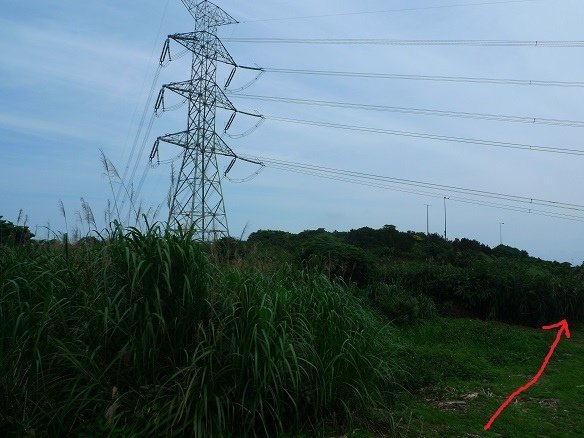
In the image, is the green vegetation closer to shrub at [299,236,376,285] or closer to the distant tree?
the distant tree

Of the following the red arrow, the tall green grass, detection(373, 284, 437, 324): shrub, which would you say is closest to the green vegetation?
the tall green grass

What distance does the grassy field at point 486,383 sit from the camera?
6.55 meters

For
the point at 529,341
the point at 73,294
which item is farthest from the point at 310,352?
the point at 529,341

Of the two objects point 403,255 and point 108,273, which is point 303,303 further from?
point 403,255

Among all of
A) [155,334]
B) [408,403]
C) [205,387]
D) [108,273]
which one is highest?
[108,273]

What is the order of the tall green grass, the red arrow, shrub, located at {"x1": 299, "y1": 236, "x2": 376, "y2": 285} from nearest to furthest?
the tall green grass < the red arrow < shrub, located at {"x1": 299, "y1": 236, "x2": 376, "y2": 285}

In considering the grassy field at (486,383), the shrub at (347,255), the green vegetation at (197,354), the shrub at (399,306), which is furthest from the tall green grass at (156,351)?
the shrub at (347,255)

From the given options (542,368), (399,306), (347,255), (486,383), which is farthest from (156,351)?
(347,255)

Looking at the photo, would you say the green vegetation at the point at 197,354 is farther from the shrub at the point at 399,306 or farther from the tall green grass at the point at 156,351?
the shrub at the point at 399,306

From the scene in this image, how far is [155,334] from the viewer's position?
5.23 metres

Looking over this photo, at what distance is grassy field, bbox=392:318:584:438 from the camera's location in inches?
258

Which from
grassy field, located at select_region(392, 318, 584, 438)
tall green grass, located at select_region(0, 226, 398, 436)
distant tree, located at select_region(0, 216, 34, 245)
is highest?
distant tree, located at select_region(0, 216, 34, 245)

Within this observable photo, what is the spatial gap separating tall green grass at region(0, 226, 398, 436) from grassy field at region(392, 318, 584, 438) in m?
1.20

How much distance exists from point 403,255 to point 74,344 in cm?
2104
